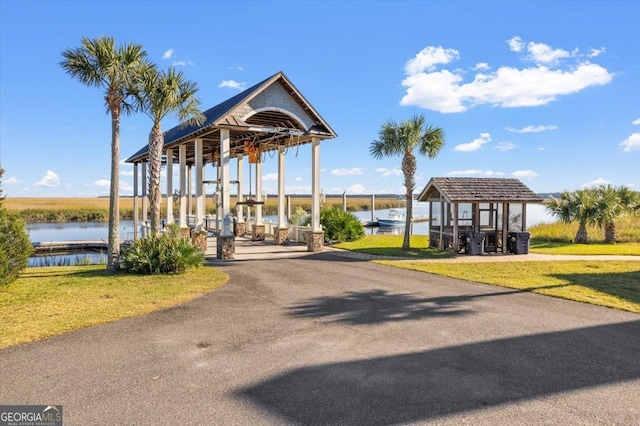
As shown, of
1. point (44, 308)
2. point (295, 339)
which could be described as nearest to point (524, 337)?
point (295, 339)

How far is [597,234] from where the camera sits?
2284cm

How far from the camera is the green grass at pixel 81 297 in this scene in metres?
7.05

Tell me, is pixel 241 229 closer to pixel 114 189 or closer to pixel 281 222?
pixel 281 222

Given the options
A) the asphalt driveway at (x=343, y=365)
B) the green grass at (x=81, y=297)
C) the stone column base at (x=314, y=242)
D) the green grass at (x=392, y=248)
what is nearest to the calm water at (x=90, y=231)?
the green grass at (x=392, y=248)

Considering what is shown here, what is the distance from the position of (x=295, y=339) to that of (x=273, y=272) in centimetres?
628

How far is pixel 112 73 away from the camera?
38.4 feet

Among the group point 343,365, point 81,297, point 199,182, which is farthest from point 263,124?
point 343,365

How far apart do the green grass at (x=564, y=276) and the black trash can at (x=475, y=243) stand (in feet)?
7.77

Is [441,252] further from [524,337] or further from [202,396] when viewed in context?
[202,396]

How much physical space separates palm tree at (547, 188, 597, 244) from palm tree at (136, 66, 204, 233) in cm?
1819

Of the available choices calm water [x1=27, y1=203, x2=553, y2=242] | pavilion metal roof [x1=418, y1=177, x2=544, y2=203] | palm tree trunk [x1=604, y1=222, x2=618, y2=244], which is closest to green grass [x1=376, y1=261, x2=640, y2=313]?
pavilion metal roof [x1=418, y1=177, x2=544, y2=203]

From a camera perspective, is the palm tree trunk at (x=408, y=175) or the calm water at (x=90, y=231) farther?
the calm water at (x=90, y=231)

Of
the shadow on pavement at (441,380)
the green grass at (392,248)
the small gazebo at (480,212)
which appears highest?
the small gazebo at (480,212)

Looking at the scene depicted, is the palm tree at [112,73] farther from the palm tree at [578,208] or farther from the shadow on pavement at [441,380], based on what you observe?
the palm tree at [578,208]
